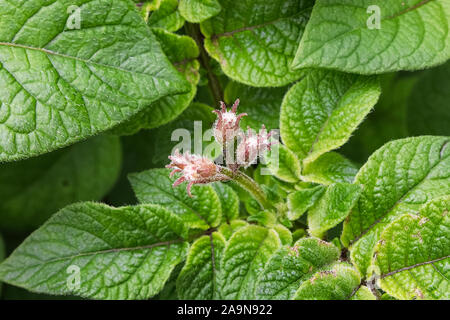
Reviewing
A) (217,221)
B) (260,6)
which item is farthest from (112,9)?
(217,221)

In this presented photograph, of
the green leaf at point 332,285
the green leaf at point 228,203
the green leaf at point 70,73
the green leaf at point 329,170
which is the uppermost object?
the green leaf at point 70,73

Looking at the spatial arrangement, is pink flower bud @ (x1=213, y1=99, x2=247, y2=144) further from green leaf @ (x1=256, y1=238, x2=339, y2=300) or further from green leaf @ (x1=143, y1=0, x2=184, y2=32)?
green leaf @ (x1=143, y1=0, x2=184, y2=32)

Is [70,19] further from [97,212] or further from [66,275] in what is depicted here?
[66,275]

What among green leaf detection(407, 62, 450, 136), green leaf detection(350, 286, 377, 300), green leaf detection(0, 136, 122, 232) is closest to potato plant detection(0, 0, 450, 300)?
green leaf detection(350, 286, 377, 300)

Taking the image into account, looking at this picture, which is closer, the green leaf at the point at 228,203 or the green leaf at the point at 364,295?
the green leaf at the point at 364,295

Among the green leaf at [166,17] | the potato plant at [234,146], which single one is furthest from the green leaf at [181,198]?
the green leaf at [166,17]

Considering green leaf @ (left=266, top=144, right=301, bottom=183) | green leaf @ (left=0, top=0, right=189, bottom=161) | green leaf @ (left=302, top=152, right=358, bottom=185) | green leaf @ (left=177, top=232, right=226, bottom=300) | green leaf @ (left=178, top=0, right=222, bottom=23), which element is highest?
green leaf @ (left=178, top=0, right=222, bottom=23)

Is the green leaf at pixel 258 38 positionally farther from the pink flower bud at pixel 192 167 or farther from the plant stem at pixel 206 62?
the pink flower bud at pixel 192 167
